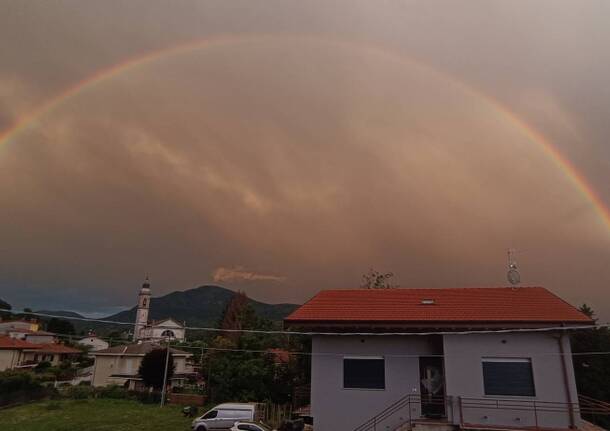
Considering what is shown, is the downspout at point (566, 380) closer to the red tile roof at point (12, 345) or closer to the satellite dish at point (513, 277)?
the satellite dish at point (513, 277)

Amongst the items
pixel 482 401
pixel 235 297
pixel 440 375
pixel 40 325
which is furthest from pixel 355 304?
pixel 40 325

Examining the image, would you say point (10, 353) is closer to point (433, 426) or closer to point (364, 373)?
point (364, 373)

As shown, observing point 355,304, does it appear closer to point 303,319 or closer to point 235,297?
point 303,319

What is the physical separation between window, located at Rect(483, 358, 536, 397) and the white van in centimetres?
1057

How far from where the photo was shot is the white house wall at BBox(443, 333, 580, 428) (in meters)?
14.2

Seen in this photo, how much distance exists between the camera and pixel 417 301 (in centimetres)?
1798

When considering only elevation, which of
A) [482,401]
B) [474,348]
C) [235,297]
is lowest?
[482,401]

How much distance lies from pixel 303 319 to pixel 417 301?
5.23 m

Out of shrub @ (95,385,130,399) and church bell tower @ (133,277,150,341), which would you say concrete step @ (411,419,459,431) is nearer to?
shrub @ (95,385,130,399)

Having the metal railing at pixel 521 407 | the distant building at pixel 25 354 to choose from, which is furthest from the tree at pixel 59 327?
the metal railing at pixel 521 407

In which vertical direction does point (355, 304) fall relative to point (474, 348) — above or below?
above

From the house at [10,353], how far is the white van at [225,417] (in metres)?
39.5

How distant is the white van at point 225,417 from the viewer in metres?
19.0

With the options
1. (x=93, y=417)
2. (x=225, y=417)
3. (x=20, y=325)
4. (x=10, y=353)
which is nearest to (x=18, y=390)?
(x=93, y=417)
